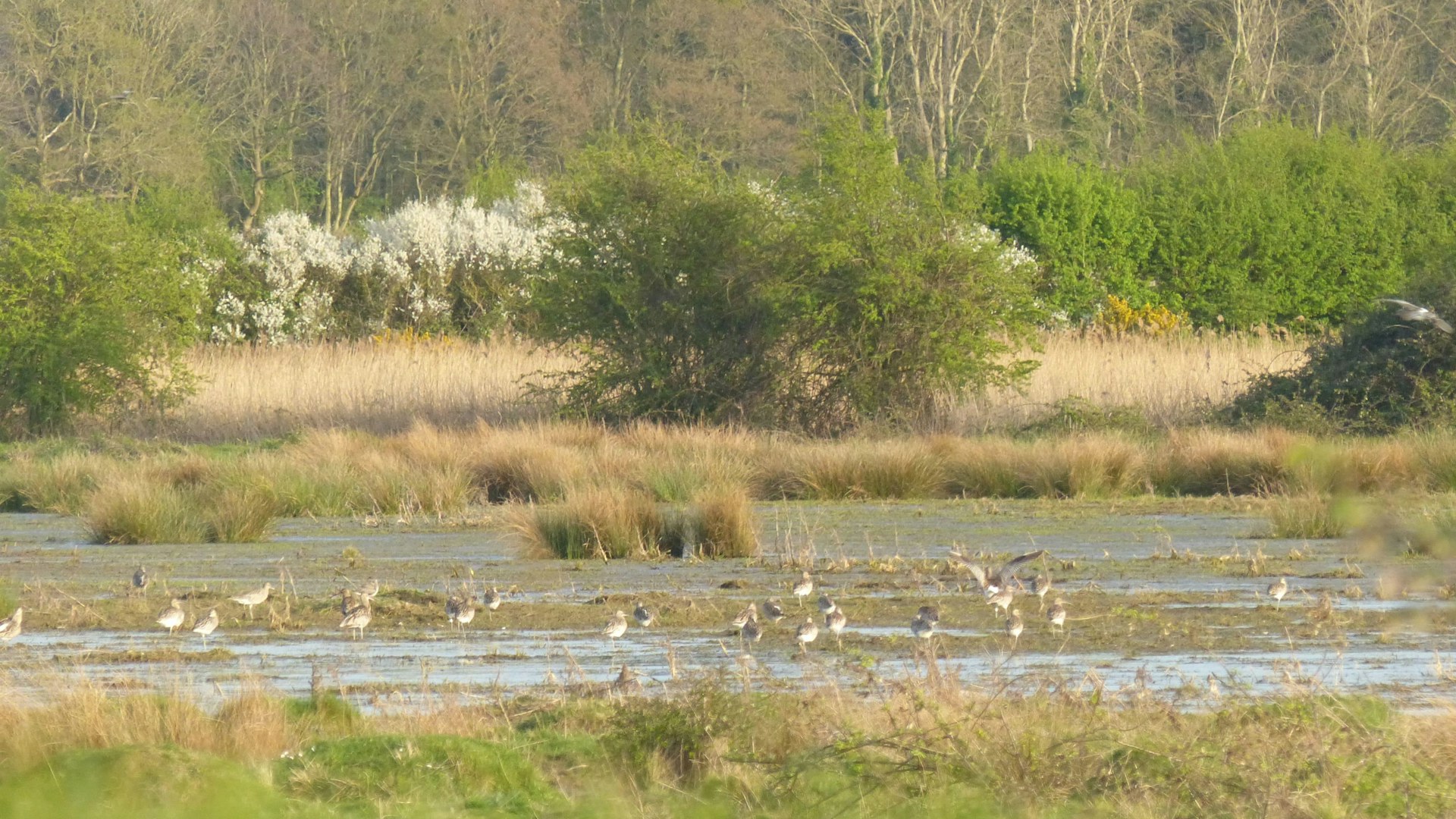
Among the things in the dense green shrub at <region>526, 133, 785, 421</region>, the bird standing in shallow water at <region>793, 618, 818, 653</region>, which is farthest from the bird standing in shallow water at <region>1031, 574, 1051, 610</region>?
the dense green shrub at <region>526, 133, 785, 421</region>

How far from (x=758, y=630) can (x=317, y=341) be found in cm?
3060

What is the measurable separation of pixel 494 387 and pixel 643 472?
368 inches

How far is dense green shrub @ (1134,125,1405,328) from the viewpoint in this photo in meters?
35.9

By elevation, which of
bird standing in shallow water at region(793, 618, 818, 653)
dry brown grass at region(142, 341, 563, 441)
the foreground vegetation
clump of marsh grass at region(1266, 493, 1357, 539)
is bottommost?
dry brown grass at region(142, 341, 563, 441)

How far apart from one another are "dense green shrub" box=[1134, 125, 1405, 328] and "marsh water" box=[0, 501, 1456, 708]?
17.8 metres

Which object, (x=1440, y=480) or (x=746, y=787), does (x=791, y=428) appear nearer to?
(x=1440, y=480)

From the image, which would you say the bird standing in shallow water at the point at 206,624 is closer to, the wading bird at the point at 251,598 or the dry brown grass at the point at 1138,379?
the wading bird at the point at 251,598

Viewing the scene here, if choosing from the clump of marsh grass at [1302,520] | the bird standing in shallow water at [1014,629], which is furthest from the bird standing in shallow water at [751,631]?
the clump of marsh grass at [1302,520]

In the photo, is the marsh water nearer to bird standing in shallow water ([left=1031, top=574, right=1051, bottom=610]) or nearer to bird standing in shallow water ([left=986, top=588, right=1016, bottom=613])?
bird standing in shallow water ([left=1031, top=574, right=1051, bottom=610])

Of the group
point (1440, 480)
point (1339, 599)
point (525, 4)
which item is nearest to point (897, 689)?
point (1339, 599)

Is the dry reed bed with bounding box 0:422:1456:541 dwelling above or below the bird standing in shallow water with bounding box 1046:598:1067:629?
below

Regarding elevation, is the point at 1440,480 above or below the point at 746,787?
below

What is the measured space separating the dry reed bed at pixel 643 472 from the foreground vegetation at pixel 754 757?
9705 millimetres

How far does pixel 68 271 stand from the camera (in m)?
28.6
